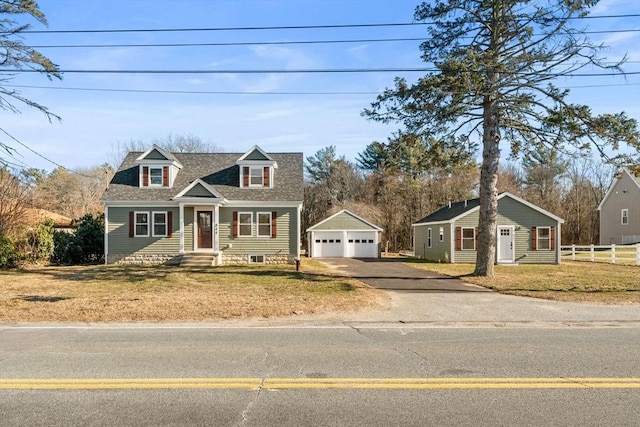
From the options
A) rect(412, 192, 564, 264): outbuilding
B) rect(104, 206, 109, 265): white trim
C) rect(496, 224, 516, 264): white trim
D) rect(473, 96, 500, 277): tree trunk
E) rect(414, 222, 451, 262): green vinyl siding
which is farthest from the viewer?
rect(414, 222, 451, 262): green vinyl siding

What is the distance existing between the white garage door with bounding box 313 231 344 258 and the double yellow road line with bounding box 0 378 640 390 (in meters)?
33.2

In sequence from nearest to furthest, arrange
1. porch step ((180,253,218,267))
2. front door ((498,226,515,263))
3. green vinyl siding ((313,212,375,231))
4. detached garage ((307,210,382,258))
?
1. porch step ((180,253,218,267))
2. front door ((498,226,515,263))
3. detached garage ((307,210,382,258))
4. green vinyl siding ((313,212,375,231))

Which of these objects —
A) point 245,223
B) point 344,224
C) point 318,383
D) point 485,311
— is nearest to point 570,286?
point 485,311

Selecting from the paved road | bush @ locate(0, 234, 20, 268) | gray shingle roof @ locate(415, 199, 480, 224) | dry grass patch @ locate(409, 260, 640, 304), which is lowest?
dry grass patch @ locate(409, 260, 640, 304)

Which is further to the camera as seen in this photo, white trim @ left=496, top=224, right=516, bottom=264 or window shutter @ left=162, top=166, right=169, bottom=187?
white trim @ left=496, top=224, right=516, bottom=264

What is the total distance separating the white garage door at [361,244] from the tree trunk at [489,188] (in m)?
19.7

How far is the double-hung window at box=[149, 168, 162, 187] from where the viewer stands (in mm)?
26609

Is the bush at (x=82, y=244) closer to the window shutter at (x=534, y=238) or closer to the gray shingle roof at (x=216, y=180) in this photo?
the gray shingle roof at (x=216, y=180)

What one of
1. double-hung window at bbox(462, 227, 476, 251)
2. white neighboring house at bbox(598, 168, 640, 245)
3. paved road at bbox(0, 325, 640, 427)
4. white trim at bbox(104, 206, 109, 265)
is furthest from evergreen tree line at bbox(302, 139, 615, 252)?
paved road at bbox(0, 325, 640, 427)

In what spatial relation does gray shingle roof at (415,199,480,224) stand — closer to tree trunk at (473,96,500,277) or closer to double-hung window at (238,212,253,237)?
tree trunk at (473,96,500,277)

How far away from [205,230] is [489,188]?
14749 mm

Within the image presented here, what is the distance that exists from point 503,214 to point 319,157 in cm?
3176

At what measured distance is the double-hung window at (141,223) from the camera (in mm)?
25859

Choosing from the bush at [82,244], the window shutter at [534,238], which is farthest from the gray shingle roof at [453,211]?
the bush at [82,244]
